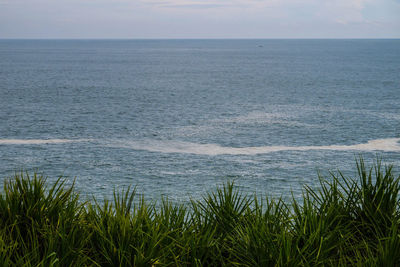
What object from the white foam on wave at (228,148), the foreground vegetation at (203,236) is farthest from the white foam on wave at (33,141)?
the foreground vegetation at (203,236)

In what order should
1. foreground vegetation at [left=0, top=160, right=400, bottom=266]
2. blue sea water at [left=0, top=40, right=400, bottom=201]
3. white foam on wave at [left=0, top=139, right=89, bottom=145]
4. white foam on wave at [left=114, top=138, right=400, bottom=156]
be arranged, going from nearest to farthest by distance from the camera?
foreground vegetation at [left=0, top=160, right=400, bottom=266] → blue sea water at [left=0, top=40, right=400, bottom=201] → white foam on wave at [left=114, top=138, right=400, bottom=156] → white foam on wave at [left=0, top=139, right=89, bottom=145]

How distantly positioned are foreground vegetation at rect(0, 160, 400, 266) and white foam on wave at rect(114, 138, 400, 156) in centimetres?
3507

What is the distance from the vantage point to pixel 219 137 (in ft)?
180

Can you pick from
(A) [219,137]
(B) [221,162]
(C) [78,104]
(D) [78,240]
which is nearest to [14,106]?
(C) [78,104]

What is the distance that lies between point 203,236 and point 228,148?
127 ft

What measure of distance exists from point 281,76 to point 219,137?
266 feet

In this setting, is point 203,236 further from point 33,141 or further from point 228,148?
point 33,141

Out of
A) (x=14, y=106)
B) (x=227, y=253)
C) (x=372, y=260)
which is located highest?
(x=372, y=260)

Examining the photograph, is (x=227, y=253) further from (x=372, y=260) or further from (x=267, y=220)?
(x=372, y=260)

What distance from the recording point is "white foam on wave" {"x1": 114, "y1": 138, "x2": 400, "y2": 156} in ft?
159

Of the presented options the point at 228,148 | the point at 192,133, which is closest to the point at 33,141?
the point at 192,133

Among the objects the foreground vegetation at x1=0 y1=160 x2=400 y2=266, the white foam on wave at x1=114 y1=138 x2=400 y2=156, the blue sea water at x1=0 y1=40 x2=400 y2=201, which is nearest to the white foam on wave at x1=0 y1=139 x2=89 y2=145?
the blue sea water at x1=0 y1=40 x2=400 y2=201

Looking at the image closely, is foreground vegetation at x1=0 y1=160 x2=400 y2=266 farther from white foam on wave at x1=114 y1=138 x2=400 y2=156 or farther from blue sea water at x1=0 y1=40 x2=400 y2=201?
white foam on wave at x1=114 y1=138 x2=400 y2=156

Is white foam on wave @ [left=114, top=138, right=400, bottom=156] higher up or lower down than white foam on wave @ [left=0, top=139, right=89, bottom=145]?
higher up
